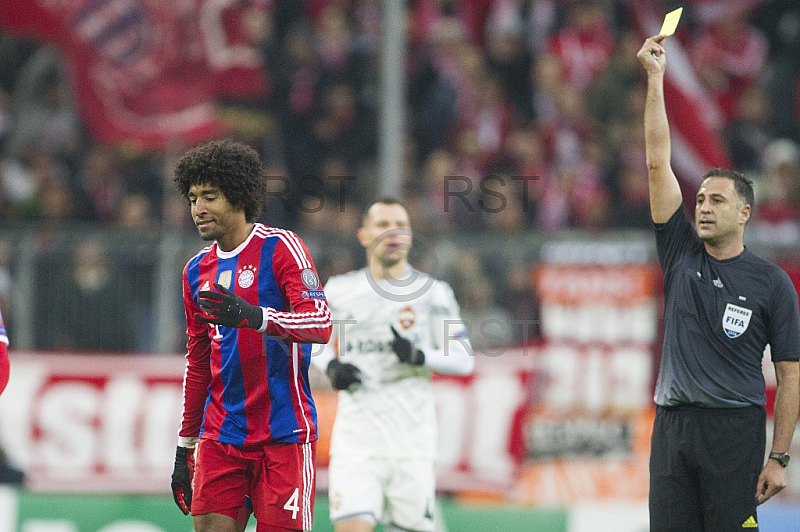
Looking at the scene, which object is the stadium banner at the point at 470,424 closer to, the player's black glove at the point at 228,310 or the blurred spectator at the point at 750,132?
the player's black glove at the point at 228,310

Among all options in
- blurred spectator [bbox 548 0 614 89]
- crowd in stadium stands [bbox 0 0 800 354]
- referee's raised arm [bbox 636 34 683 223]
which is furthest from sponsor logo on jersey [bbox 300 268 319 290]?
blurred spectator [bbox 548 0 614 89]

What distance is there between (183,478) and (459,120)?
9.55 meters

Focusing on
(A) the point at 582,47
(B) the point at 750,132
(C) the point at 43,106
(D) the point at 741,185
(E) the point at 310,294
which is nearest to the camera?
(E) the point at 310,294

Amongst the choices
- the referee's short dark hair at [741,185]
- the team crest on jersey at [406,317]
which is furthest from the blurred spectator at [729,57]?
the referee's short dark hair at [741,185]

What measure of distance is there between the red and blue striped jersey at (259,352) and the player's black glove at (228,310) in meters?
0.26

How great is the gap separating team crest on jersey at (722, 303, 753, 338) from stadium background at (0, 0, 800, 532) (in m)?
3.19

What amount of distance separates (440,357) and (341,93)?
7.78 meters

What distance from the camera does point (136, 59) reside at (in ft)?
40.5

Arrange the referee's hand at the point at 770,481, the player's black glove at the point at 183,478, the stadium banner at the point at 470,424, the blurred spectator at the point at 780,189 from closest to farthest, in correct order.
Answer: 1. the player's black glove at the point at 183,478
2. the referee's hand at the point at 770,481
3. the stadium banner at the point at 470,424
4. the blurred spectator at the point at 780,189

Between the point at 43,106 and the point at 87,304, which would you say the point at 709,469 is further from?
the point at 43,106

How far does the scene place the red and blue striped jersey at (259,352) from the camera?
5.41 metres

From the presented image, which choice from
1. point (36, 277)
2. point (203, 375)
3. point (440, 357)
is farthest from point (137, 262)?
point (203, 375)

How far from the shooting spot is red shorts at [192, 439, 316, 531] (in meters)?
5.39

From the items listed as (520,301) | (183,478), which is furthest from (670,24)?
(520,301)
